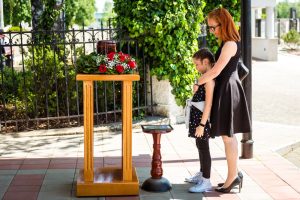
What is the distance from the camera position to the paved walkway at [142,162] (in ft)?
16.5

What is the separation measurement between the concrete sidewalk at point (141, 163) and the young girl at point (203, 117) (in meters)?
0.16

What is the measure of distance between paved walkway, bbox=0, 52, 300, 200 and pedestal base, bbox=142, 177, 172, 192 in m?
0.06

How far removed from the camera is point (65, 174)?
5.68 metres

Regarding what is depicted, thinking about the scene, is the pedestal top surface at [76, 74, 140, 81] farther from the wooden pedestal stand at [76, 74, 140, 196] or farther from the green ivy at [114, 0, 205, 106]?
the green ivy at [114, 0, 205, 106]

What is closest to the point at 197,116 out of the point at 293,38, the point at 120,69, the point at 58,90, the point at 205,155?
the point at 205,155

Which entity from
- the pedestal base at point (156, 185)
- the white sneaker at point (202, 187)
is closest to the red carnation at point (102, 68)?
the pedestal base at point (156, 185)

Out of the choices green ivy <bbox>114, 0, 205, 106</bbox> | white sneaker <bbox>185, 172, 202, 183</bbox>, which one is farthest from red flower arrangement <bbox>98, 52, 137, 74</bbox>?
green ivy <bbox>114, 0, 205, 106</bbox>

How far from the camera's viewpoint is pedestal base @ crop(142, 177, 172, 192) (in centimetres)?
502

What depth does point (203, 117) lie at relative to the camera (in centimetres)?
477

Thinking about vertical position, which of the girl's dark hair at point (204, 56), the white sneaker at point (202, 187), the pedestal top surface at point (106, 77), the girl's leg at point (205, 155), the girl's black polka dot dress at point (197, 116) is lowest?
the white sneaker at point (202, 187)

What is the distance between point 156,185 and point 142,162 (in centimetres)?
121

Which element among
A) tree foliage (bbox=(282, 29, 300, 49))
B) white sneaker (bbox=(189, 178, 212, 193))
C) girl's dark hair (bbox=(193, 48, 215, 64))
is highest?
tree foliage (bbox=(282, 29, 300, 49))

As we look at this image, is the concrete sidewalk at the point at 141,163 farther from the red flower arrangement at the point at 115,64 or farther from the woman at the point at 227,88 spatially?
the red flower arrangement at the point at 115,64

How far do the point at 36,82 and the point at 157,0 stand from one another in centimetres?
229
